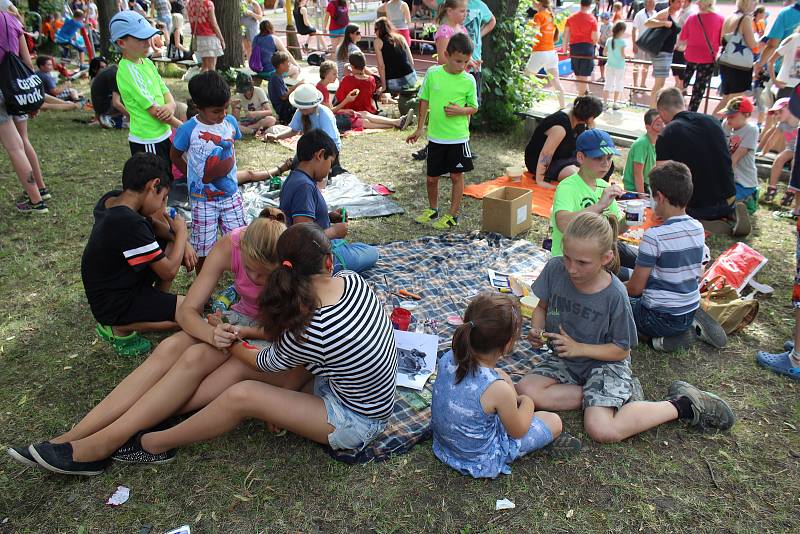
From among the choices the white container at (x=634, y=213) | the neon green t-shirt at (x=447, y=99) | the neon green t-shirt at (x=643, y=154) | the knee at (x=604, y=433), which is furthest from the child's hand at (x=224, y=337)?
the neon green t-shirt at (x=643, y=154)

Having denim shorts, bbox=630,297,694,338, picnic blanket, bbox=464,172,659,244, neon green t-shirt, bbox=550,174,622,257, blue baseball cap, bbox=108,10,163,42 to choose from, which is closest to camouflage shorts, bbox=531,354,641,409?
denim shorts, bbox=630,297,694,338

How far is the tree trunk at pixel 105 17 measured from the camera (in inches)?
505

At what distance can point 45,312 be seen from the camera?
4.43m

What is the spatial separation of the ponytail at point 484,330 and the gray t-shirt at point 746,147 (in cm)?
430

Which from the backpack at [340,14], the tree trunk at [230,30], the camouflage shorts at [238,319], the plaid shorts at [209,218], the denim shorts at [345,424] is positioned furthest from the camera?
the backpack at [340,14]

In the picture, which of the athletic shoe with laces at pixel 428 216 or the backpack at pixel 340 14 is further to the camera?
the backpack at pixel 340 14

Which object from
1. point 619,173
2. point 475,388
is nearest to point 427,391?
point 475,388

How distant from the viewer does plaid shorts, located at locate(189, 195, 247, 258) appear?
451cm

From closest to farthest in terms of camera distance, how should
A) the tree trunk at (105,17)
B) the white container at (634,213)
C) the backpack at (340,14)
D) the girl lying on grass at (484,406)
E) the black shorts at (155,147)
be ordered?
1. the girl lying on grass at (484,406)
2. the black shorts at (155,147)
3. the white container at (634,213)
4. the backpack at (340,14)
5. the tree trunk at (105,17)

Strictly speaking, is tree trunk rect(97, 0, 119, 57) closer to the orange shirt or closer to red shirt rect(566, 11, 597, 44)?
the orange shirt

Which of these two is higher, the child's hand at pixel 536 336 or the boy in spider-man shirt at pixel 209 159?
the boy in spider-man shirt at pixel 209 159

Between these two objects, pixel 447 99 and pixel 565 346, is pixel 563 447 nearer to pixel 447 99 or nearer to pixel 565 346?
pixel 565 346

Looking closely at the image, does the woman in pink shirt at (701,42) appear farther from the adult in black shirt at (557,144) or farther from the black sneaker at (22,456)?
the black sneaker at (22,456)

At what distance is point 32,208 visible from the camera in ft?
20.1
